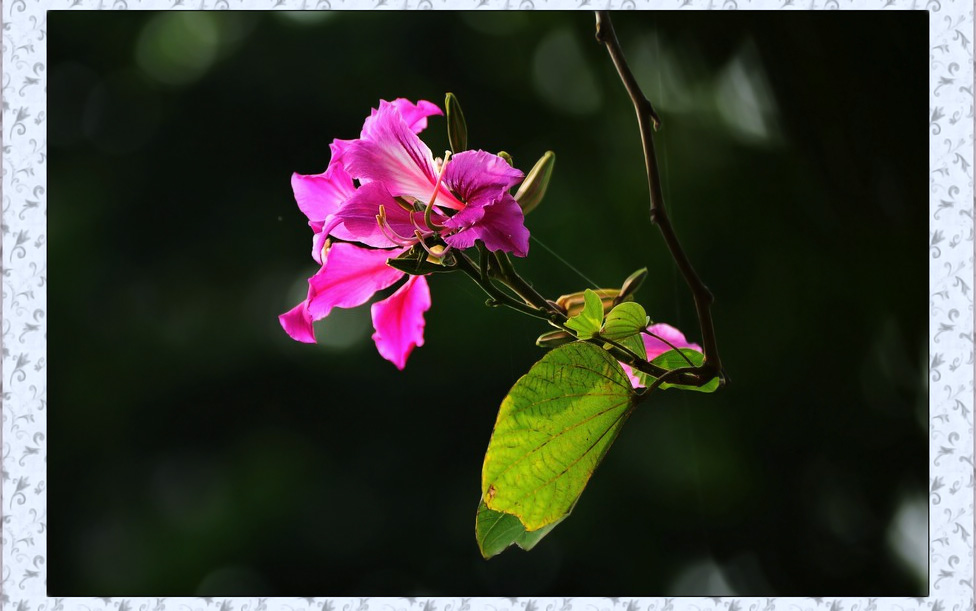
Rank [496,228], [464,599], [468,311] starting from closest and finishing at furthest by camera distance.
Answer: [496,228]
[464,599]
[468,311]

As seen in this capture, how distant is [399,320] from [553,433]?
0.43ft

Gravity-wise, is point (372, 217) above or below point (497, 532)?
above

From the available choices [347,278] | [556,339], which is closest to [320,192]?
[347,278]

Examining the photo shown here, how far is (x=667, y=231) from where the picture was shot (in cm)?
46

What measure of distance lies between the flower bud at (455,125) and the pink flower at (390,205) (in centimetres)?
1

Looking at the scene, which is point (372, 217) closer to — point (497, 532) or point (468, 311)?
point (497, 532)

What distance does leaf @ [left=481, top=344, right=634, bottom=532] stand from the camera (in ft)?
1.51

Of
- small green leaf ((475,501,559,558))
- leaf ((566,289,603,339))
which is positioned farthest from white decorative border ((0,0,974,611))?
leaf ((566,289,603,339))

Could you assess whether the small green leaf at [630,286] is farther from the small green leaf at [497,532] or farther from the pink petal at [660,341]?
the small green leaf at [497,532]

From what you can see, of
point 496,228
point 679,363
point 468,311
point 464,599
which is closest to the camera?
point 496,228

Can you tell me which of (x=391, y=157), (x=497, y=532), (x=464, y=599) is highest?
(x=391, y=157)

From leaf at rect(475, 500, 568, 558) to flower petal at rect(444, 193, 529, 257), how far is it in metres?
0.17

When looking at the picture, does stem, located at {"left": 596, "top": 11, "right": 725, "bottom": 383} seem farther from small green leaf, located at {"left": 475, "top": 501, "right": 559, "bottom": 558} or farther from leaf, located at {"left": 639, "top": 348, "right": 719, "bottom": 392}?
small green leaf, located at {"left": 475, "top": 501, "right": 559, "bottom": 558}

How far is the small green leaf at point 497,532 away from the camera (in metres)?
0.50
